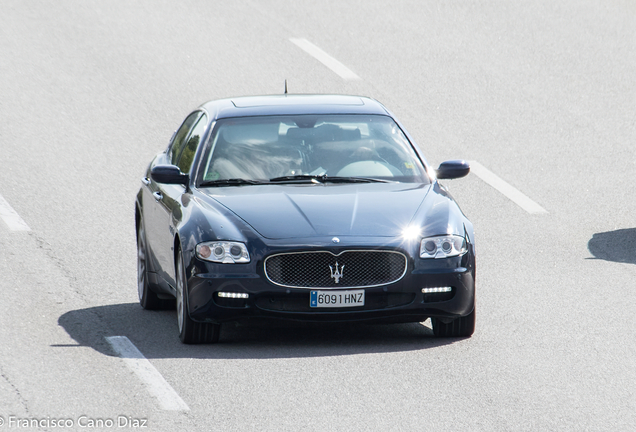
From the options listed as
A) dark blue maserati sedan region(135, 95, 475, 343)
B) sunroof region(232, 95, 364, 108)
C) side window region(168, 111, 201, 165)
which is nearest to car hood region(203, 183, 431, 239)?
dark blue maserati sedan region(135, 95, 475, 343)

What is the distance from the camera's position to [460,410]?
21.5ft

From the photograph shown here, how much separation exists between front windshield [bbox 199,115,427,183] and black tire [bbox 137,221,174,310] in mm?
1269

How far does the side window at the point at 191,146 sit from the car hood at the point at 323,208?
0.66m

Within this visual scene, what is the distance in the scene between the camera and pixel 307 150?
361 inches

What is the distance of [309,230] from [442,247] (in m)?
0.89

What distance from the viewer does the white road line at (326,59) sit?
68.8 feet

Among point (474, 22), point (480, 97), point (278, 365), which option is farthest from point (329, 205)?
point (474, 22)

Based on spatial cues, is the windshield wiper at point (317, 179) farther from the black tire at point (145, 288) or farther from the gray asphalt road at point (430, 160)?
the black tire at point (145, 288)

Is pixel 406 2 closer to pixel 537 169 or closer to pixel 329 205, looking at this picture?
pixel 537 169

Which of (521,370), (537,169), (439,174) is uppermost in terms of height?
(439,174)

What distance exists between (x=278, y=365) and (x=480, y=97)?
12.9 m

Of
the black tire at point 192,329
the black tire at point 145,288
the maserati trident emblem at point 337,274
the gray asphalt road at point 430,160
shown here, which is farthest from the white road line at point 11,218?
the maserati trident emblem at point 337,274

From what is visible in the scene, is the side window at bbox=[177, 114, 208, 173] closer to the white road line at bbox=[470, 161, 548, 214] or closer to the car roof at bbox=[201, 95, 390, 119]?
the car roof at bbox=[201, 95, 390, 119]

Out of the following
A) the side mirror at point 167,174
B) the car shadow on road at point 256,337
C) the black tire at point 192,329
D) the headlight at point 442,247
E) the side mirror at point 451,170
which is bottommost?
the car shadow on road at point 256,337
